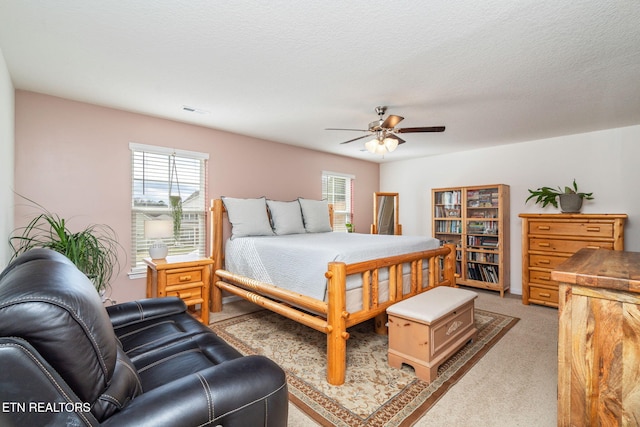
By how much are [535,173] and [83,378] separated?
5.39m

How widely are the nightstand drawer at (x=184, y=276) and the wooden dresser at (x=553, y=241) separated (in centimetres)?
421

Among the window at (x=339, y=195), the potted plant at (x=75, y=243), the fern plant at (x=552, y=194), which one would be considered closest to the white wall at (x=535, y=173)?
the fern plant at (x=552, y=194)

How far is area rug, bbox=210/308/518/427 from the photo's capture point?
1.81 m

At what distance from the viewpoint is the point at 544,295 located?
388 cm

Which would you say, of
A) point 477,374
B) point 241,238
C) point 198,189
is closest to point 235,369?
point 477,374

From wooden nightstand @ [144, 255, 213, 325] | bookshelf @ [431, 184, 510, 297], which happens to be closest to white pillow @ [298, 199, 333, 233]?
wooden nightstand @ [144, 255, 213, 325]

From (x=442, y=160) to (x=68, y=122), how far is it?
538cm

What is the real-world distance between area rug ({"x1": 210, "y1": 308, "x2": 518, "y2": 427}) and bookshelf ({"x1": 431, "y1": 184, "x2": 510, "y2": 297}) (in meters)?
1.31

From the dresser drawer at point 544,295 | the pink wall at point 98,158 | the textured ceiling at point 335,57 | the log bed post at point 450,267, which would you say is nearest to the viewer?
the textured ceiling at point 335,57

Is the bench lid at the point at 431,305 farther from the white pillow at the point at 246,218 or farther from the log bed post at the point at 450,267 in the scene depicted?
the white pillow at the point at 246,218

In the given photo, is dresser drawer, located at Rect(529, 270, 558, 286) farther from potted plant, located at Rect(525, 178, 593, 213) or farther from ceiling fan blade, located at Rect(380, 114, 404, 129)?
ceiling fan blade, located at Rect(380, 114, 404, 129)

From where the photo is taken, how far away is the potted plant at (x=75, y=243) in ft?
8.15

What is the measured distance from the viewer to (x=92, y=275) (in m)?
2.64

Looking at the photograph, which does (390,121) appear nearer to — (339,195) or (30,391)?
(30,391)
